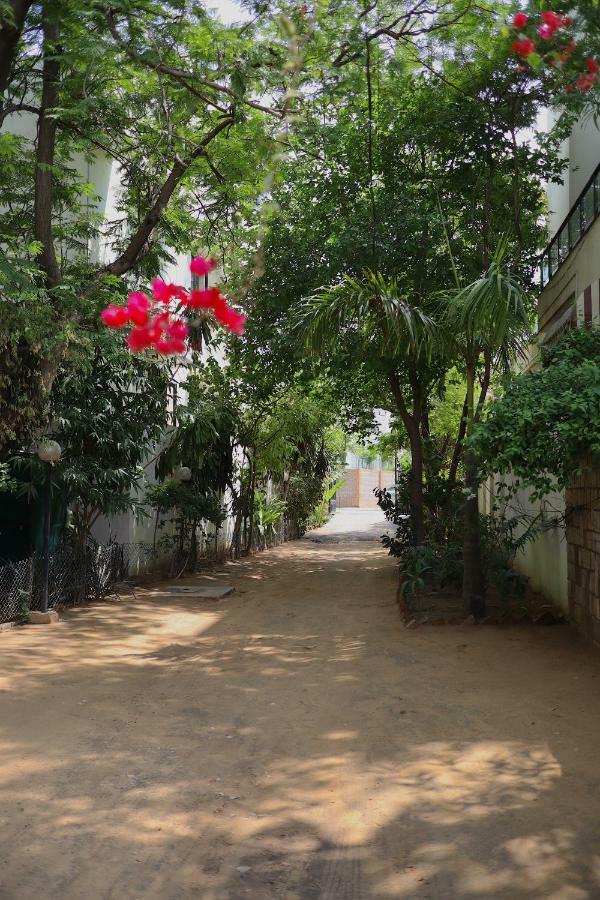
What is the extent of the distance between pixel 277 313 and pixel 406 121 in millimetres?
3680

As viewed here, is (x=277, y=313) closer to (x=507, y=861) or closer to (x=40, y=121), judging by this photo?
(x=40, y=121)

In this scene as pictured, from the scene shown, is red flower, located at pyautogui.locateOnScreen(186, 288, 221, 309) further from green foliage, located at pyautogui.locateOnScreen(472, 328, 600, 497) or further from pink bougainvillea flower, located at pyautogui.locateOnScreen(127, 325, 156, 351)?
green foliage, located at pyautogui.locateOnScreen(472, 328, 600, 497)

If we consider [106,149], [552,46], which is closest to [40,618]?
[106,149]

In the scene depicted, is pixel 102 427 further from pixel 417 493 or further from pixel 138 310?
pixel 138 310

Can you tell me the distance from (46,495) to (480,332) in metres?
5.67

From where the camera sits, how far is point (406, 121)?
12922 mm

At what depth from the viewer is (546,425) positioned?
6.57 m

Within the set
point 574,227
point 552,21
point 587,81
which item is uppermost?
point 574,227

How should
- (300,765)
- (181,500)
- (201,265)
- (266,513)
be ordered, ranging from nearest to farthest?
(201,265)
(300,765)
(181,500)
(266,513)

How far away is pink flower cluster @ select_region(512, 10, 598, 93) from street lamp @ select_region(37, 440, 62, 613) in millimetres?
7334

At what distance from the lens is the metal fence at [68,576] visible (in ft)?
32.2

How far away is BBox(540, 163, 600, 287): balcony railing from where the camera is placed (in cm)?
872

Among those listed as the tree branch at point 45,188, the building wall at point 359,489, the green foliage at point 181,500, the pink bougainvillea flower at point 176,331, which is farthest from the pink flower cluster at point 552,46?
the building wall at point 359,489

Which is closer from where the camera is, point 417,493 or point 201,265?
point 201,265
